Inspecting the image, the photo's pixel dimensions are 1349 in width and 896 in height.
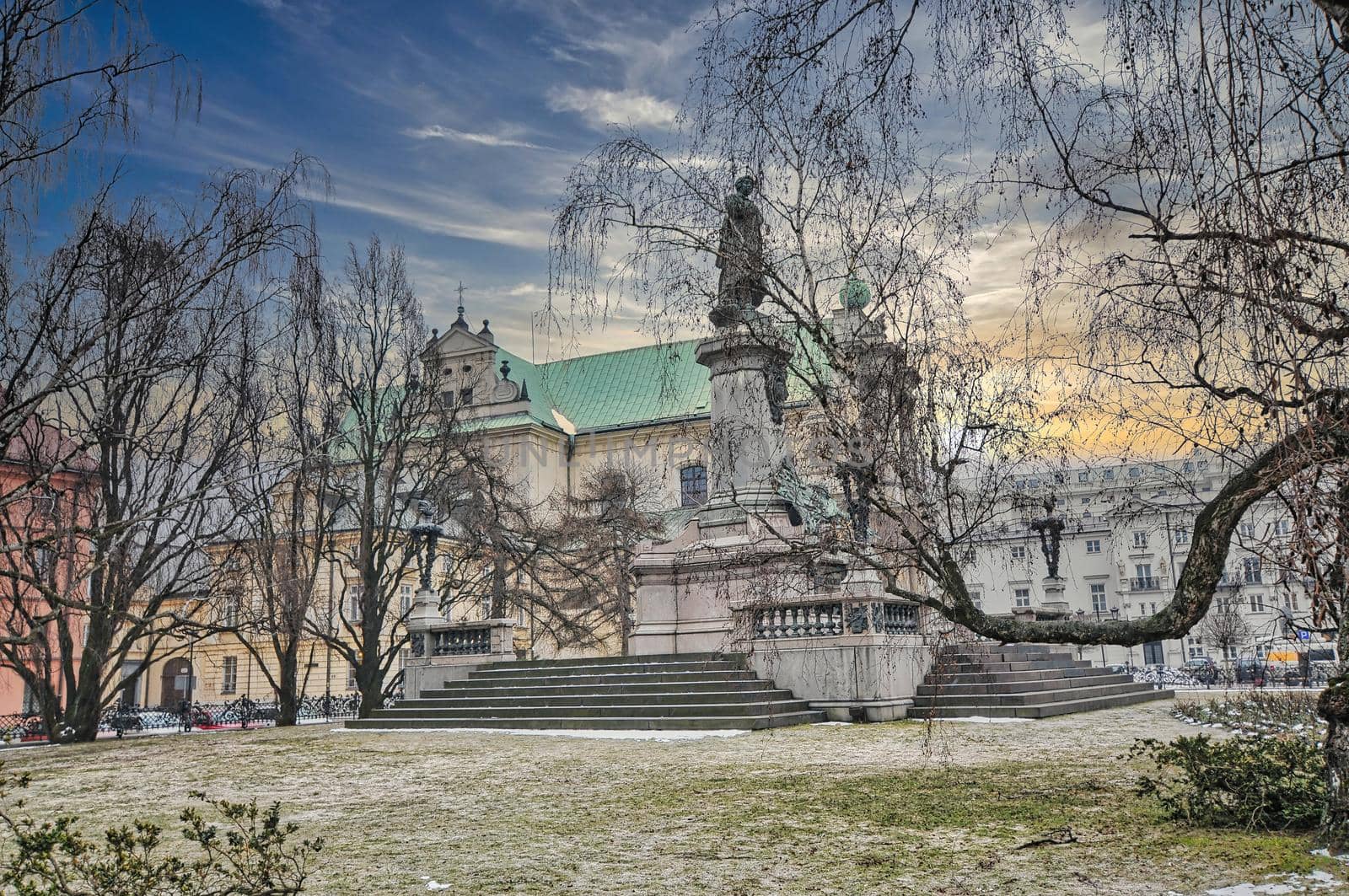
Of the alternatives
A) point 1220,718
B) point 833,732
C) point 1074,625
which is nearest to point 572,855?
point 1074,625

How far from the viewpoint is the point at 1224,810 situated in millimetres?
6039

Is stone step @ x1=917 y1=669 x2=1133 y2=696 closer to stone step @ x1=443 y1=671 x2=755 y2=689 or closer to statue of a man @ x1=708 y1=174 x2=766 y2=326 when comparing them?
stone step @ x1=443 y1=671 x2=755 y2=689

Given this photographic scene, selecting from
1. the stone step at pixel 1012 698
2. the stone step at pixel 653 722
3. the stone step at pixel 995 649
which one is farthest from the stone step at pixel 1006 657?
the stone step at pixel 653 722

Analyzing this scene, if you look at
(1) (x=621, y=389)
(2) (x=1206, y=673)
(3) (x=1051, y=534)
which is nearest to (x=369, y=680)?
(3) (x=1051, y=534)

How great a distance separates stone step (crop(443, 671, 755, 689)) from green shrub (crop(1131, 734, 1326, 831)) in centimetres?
1070

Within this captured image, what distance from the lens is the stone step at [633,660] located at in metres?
17.6

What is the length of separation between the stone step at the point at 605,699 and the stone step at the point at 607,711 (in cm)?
14

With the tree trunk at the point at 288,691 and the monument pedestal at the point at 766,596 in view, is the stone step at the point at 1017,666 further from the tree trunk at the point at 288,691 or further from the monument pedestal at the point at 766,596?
the tree trunk at the point at 288,691

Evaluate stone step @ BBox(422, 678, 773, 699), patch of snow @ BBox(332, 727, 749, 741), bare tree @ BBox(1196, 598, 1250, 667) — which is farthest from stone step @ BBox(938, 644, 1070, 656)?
bare tree @ BBox(1196, 598, 1250, 667)

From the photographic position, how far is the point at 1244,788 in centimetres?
604

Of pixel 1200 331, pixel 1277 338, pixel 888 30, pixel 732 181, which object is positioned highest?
pixel 732 181

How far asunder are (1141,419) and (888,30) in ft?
10.8

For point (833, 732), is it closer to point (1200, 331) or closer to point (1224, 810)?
point (1224, 810)

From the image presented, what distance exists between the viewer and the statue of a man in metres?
8.43
